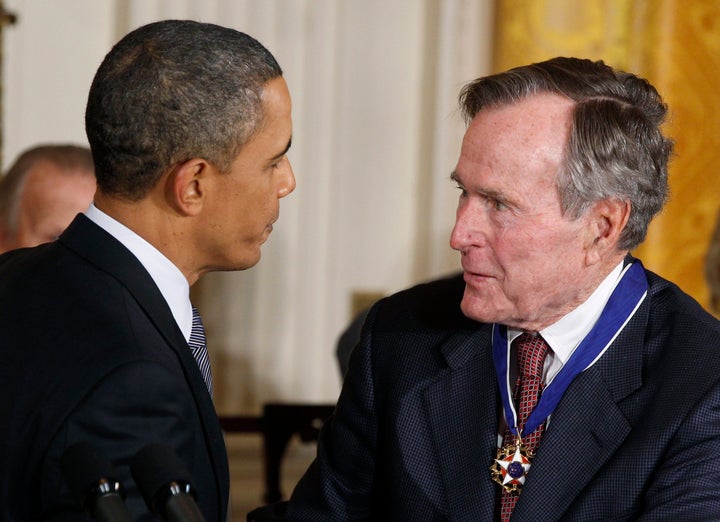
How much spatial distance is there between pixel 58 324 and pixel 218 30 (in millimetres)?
547

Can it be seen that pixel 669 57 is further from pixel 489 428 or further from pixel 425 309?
pixel 489 428

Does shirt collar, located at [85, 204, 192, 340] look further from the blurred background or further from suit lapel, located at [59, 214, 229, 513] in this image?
the blurred background

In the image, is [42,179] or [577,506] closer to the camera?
[577,506]

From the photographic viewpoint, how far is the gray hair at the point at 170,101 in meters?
1.81

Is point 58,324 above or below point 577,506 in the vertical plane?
above

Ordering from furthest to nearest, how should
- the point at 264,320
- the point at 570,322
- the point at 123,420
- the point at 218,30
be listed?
1. the point at 264,320
2. the point at 570,322
3. the point at 218,30
4. the point at 123,420

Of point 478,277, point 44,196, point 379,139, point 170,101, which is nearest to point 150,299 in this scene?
point 170,101

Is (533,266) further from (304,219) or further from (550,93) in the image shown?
(304,219)

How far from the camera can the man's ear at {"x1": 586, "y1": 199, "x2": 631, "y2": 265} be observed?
2244 mm

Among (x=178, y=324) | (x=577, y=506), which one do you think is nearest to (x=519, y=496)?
(x=577, y=506)

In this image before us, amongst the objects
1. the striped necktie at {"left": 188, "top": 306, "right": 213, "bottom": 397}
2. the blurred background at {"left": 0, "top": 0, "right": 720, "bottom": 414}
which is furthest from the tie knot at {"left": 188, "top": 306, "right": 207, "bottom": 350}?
the blurred background at {"left": 0, "top": 0, "right": 720, "bottom": 414}

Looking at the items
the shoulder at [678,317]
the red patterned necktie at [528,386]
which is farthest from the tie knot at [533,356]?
the shoulder at [678,317]

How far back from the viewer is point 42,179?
351 cm

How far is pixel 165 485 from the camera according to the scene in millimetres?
1260
